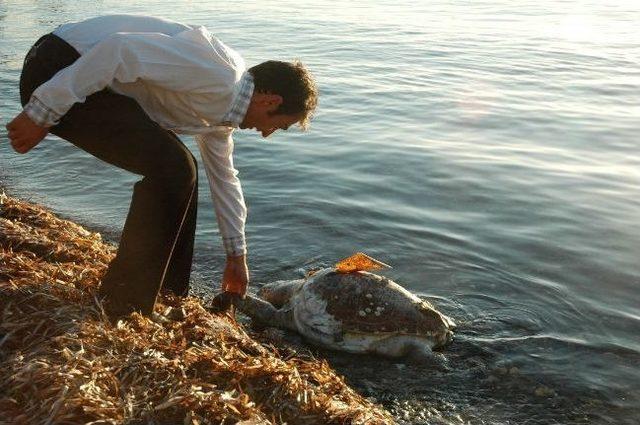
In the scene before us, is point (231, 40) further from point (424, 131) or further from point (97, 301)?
point (97, 301)

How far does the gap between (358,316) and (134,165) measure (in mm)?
2061

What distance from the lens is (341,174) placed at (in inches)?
355

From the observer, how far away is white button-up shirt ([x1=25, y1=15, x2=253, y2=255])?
3.46 meters

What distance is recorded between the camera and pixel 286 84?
3836mm

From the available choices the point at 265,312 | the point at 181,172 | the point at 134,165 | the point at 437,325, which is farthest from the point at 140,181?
the point at 437,325

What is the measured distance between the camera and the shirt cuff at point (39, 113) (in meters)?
3.46

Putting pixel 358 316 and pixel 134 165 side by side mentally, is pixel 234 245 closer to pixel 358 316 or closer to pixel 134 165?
pixel 134 165

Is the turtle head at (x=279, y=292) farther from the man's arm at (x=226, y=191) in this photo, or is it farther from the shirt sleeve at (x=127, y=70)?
the shirt sleeve at (x=127, y=70)

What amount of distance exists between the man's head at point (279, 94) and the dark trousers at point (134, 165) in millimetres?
452

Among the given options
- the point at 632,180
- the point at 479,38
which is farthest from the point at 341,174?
the point at 479,38

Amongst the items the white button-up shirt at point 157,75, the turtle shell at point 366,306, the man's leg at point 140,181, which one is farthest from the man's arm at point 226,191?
the turtle shell at point 366,306

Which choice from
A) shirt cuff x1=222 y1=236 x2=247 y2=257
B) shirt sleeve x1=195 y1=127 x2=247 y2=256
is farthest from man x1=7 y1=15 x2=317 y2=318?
shirt cuff x1=222 y1=236 x2=247 y2=257

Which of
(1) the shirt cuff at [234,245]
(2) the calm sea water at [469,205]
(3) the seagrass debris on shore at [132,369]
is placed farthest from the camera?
(2) the calm sea water at [469,205]

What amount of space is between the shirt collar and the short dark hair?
0.04 m
